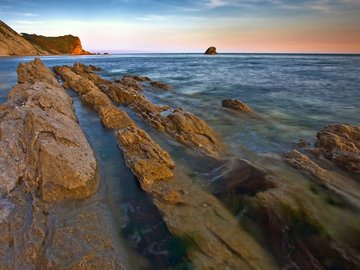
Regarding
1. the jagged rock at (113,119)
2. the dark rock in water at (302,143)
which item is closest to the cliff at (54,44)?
the jagged rock at (113,119)

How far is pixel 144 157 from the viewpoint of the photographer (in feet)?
30.1

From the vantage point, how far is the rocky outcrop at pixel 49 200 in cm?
521

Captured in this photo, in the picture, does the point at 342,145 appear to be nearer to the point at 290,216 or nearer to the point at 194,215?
the point at 290,216

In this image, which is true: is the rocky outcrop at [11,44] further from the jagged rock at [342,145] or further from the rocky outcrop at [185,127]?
the jagged rock at [342,145]

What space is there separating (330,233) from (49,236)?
20.7 ft

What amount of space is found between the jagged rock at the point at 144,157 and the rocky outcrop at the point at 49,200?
1368 millimetres

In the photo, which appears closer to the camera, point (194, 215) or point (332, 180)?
point (194, 215)

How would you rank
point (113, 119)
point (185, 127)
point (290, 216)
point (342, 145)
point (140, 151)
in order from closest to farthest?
point (290, 216)
point (140, 151)
point (342, 145)
point (185, 127)
point (113, 119)

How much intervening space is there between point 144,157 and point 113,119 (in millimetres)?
5132

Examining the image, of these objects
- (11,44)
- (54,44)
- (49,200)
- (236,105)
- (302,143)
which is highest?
(54,44)

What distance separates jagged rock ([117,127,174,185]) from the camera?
827 cm

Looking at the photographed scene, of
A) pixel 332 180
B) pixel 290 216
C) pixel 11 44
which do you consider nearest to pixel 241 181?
pixel 290 216

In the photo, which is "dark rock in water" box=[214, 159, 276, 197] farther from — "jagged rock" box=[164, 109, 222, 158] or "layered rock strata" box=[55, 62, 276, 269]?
"jagged rock" box=[164, 109, 222, 158]

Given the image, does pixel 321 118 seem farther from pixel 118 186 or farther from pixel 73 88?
pixel 73 88
